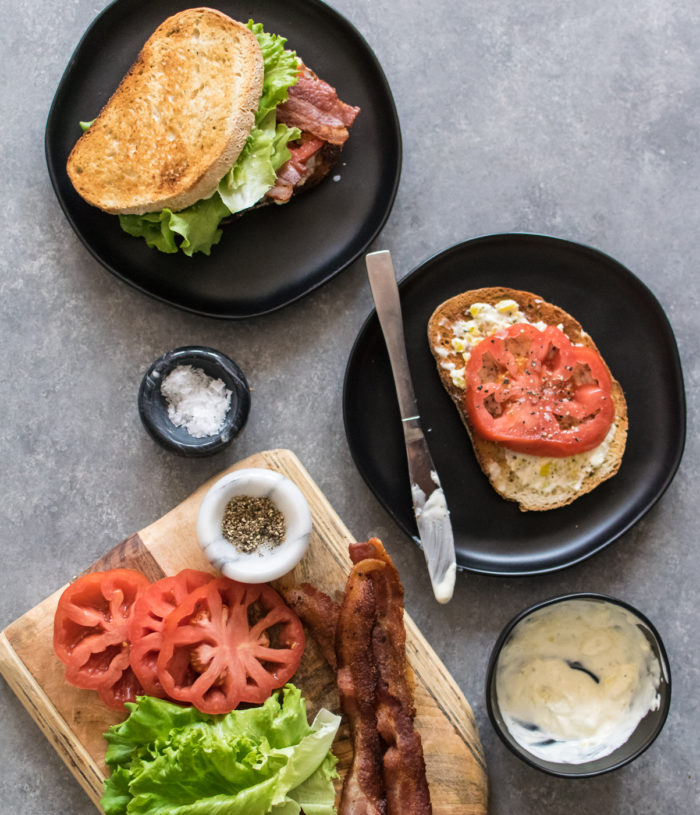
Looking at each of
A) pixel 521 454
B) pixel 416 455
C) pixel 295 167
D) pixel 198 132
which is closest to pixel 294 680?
pixel 416 455

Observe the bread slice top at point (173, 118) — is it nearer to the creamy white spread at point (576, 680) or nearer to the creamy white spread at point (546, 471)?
the creamy white spread at point (546, 471)

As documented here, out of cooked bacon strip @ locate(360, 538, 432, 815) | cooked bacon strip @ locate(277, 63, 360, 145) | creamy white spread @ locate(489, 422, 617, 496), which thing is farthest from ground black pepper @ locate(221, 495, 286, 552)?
cooked bacon strip @ locate(277, 63, 360, 145)

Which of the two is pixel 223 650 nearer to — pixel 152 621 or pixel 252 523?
pixel 152 621

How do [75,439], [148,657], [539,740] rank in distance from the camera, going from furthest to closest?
[75,439]
[539,740]
[148,657]

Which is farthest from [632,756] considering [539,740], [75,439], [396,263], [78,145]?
[78,145]

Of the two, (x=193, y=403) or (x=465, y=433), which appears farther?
(x=465, y=433)

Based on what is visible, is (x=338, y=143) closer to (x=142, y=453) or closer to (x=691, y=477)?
(x=142, y=453)
